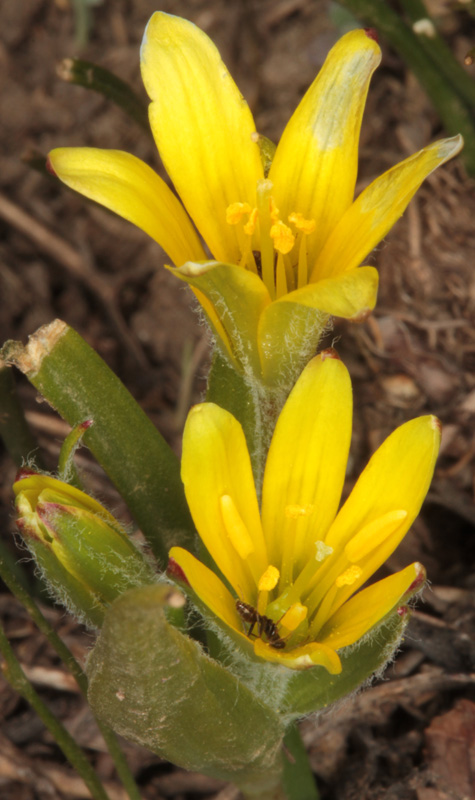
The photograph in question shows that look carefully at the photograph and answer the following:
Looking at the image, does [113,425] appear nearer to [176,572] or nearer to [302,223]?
[176,572]

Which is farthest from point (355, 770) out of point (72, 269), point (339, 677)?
point (72, 269)

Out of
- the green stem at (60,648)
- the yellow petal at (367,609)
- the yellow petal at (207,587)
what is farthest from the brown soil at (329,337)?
the yellow petal at (207,587)

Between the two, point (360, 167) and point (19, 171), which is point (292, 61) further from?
point (19, 171)

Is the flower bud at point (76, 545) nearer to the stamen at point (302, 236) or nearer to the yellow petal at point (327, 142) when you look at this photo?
the stamen at point (302, 236)

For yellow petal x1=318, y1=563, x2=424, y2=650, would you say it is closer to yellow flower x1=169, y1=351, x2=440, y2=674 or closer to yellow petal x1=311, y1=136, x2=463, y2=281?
yellow flower x1=169, y1=351, x2=440, y2=674

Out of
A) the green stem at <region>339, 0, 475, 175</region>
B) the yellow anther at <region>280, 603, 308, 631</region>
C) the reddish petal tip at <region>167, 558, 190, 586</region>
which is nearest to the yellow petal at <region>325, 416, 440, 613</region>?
the yellow anther at <region>280, 603, 308, 631</region>

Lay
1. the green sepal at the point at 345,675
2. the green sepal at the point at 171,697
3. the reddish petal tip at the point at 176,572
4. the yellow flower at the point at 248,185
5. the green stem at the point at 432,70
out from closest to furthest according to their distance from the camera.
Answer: the green sepal at the point at 171,697 < the reddish petal tip at the point at 176,572 < the green sepal at the point at 345,675 < the yellow flower at the point at 248,185 < the green stem at the point at 432,70
